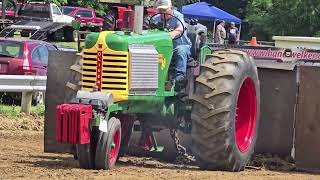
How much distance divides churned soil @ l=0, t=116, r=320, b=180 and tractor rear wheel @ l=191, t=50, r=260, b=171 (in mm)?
191

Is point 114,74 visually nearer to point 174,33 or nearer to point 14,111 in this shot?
point 174,33

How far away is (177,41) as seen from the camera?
9.12m

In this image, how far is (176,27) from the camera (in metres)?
9.19

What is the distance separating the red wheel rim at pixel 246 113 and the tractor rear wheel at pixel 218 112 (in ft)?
1.26

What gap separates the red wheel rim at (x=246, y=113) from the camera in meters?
9.41

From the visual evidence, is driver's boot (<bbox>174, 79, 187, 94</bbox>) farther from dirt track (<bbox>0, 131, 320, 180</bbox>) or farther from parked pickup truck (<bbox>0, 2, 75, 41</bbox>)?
parked pickup truck (<bbox>0, 2, 75, 41</bbox>)

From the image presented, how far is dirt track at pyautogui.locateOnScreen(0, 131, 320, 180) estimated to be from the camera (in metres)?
7.55

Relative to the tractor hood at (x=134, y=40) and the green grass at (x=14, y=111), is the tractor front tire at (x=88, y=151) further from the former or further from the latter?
the green grass at (x=14, y=111)

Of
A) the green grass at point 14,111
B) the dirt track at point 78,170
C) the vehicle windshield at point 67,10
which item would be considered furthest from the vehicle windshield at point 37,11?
the dirt track at point 78,170

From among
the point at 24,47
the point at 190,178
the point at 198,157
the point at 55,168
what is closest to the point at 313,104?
the point at 198,157

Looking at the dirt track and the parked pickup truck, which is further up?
the parked pickup truck

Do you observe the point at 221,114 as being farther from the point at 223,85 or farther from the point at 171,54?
the point at 171,54

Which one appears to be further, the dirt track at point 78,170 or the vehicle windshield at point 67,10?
the vehicle windshield at point 67,10

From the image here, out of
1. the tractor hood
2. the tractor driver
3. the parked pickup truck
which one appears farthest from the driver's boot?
the parked pickup truck
